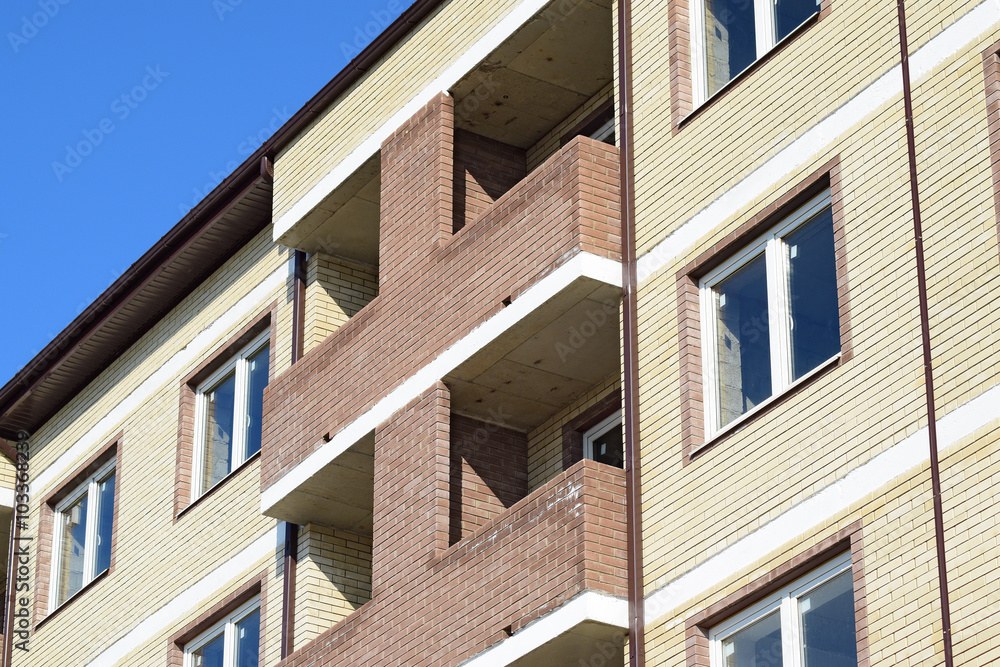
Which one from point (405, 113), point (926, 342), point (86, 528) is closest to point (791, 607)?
point (926, 342)

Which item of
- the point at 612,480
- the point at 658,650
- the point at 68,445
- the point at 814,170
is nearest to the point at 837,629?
the point at 658,650

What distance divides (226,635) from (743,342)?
7944 mm

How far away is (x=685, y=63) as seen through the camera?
1598cm

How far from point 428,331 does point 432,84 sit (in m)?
2.99

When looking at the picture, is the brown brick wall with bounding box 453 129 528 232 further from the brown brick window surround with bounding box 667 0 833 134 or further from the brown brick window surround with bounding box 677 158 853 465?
the brown brick window surround with bounding box 677 158 853 465

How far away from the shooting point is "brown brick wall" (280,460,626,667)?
568 inches

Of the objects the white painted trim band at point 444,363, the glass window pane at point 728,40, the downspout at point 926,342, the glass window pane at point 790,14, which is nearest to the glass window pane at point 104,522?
the white painted trim band at point 444,363

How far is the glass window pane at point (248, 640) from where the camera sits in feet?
64.5

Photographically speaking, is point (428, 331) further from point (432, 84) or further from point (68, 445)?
point (68, 445)

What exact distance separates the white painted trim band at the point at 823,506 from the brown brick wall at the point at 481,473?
3.27 m

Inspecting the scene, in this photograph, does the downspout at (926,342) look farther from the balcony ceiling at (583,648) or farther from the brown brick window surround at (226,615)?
the brown brick window surround at (226,615)

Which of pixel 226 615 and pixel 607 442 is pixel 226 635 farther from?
pixel 607 442

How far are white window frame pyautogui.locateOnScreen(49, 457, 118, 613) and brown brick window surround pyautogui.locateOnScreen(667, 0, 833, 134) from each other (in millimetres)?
10159

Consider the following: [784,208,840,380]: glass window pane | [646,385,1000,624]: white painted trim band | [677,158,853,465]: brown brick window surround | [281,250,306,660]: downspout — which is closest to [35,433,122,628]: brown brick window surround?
[281,250,306,660]: downspout
